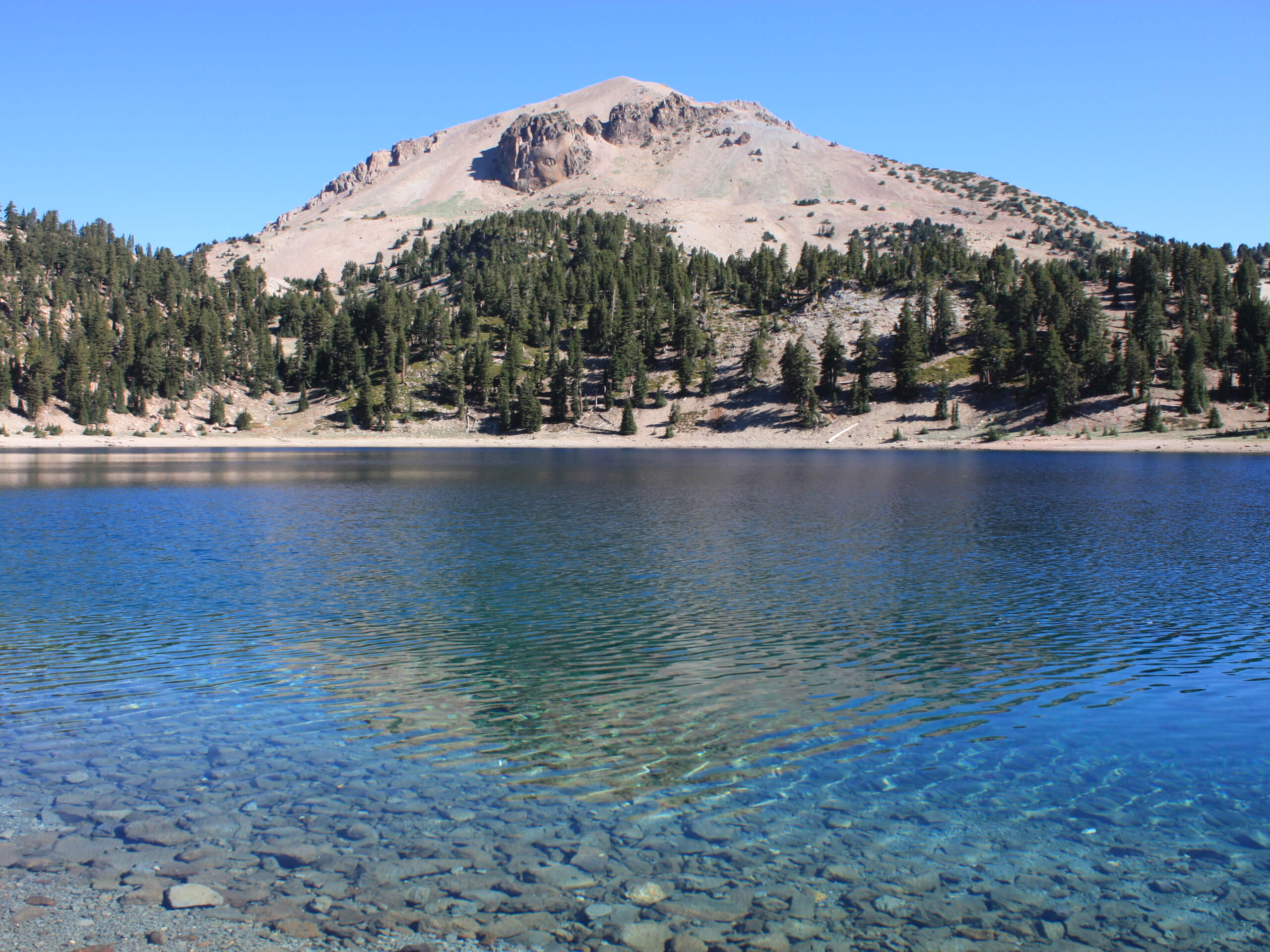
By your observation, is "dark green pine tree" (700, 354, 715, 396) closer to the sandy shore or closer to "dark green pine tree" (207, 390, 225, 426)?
the sandy shore

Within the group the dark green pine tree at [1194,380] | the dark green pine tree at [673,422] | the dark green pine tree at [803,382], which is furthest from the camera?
the dark green pine tree at [673,422]

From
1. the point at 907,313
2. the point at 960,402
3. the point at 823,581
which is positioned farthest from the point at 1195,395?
the point at 823,581

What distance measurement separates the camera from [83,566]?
32.1m

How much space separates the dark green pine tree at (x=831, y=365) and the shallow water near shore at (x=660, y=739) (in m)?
135

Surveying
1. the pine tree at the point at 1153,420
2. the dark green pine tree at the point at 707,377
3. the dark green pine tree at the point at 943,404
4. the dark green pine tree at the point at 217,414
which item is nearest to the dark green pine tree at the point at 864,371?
the dark green pine tree at the point at 943,404

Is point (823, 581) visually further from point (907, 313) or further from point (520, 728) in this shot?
point (907, 313)

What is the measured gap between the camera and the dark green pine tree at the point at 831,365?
169 meters

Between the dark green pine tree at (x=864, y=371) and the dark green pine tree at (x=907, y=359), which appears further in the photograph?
the dark green pine tree at (x=864, y=371)

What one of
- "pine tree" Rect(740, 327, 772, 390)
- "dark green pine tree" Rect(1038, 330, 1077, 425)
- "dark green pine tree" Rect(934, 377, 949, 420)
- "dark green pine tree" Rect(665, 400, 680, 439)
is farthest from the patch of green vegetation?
"dark green pine tree" Rect(665, 400, 680, 439)

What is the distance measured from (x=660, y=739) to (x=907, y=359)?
16152 cm

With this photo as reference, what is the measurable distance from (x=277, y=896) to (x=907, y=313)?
184422mm

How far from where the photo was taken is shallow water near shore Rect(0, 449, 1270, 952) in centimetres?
963

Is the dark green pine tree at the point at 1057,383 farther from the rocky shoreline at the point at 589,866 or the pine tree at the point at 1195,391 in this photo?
the rocky shoreline at the point at 589,866

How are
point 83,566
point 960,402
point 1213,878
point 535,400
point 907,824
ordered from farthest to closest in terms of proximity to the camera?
point 535,400 → point 960,402 → point 83,566 → point 907,824 → point 1213,878
